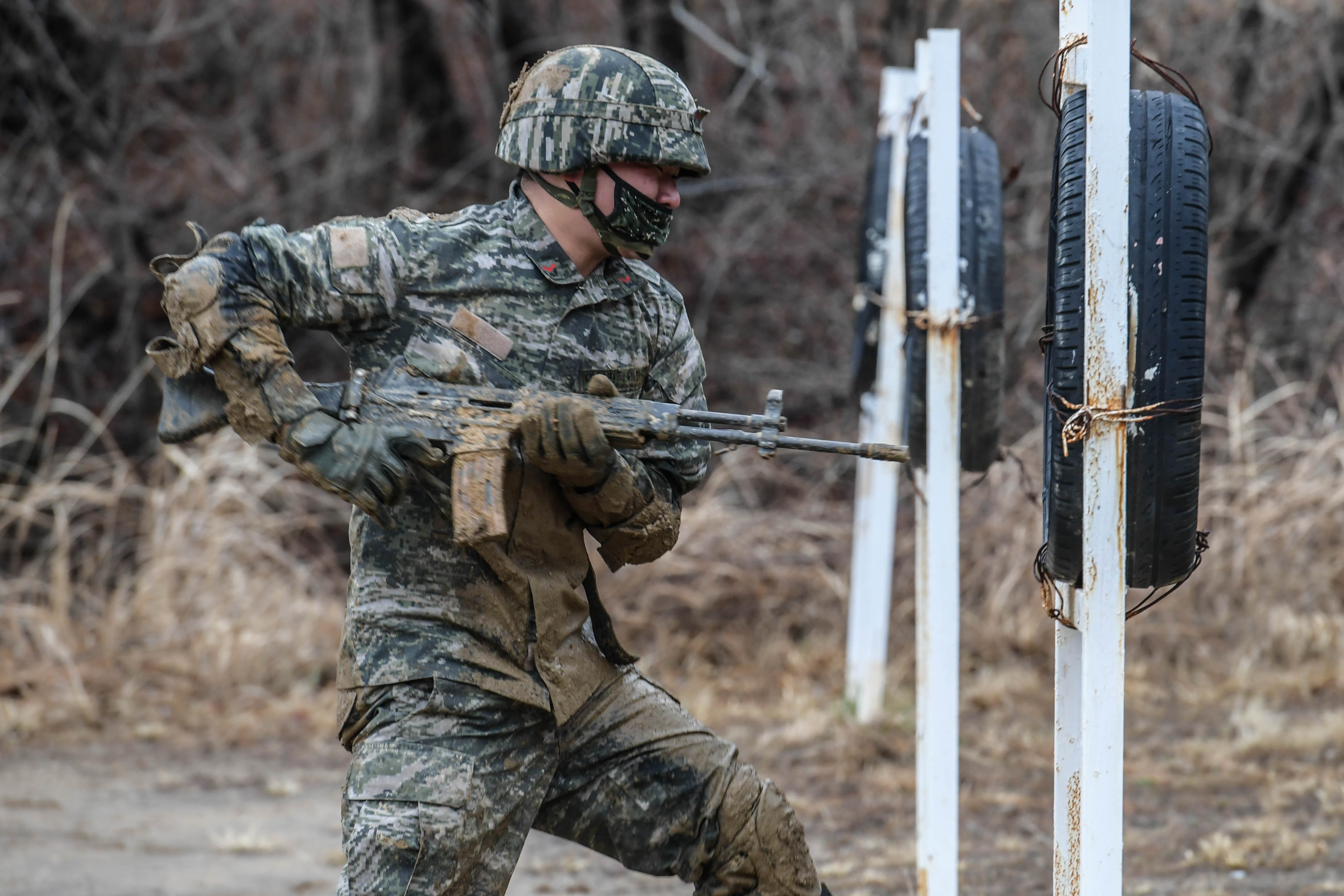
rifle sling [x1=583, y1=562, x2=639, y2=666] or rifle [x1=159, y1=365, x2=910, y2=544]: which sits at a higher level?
rifle [x1=159, y1=365, x2=910, y2=544]

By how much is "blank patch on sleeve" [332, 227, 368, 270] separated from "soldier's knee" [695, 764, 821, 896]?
1.39 metres

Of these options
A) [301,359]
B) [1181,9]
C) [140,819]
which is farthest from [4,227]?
[1181,9]

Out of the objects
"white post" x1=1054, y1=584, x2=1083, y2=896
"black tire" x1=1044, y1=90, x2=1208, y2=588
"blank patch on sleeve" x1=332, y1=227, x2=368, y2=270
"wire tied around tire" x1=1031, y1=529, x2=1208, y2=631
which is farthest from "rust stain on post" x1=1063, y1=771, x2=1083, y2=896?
"blank patch on sleeve" x1=332, y1=227, x2=368, y2=270

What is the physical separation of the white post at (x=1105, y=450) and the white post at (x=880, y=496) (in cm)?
345

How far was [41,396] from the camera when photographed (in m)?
7.95

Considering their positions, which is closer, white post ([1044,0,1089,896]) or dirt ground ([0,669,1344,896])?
white post ([1044,0,1089,896])

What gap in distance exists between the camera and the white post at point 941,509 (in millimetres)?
4090

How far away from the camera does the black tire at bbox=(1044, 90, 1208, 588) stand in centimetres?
258

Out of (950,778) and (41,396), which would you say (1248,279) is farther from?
(41,396)

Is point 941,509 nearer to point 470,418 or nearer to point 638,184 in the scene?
point 638,184

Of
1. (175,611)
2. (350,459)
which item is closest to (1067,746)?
(350,459)

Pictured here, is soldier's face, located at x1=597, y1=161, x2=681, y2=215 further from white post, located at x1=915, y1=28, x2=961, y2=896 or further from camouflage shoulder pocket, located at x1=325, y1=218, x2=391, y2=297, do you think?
white post, located at x1=915, y1=28, x2=961, y2=896

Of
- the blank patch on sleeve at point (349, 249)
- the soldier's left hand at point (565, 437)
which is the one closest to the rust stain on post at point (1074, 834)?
the soldier's left hand at point (565, 437)

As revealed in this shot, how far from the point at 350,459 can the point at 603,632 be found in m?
0.79
